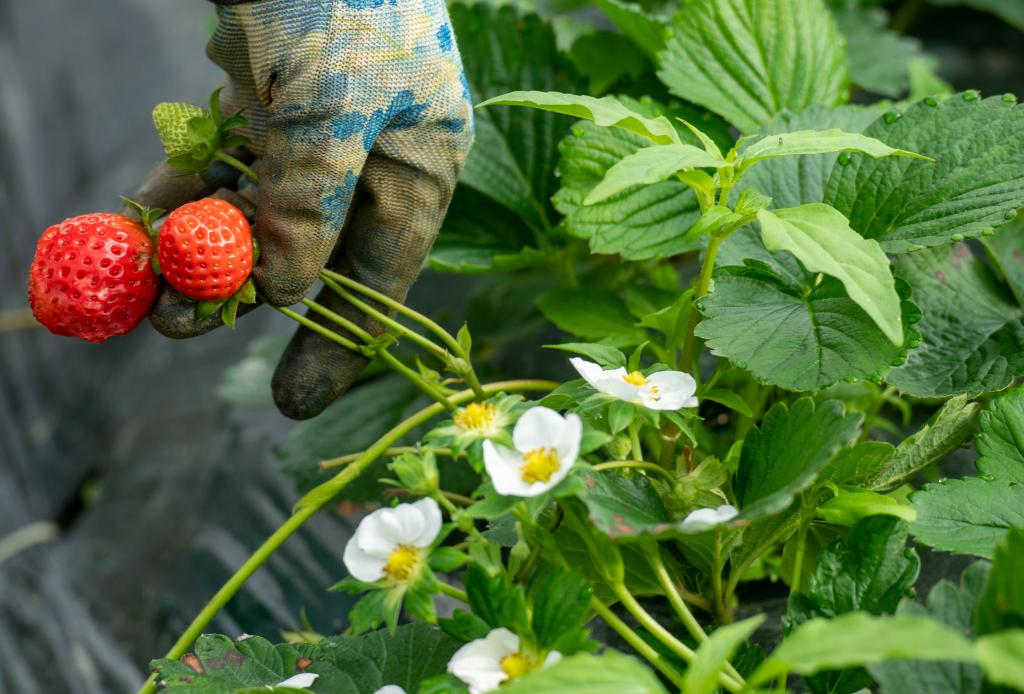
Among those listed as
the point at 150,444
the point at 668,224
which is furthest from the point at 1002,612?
the point at 150,444

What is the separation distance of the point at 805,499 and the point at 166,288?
1.32 feet

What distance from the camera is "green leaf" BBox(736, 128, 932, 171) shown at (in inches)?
21.4

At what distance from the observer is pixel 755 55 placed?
2.84 feet

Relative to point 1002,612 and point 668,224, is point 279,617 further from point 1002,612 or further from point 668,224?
point 1002,612

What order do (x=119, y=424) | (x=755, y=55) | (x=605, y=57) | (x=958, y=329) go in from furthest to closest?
(x=119, y=424) < (x=605, y=57) < (x=755, y=55) < (x=958, y=329)

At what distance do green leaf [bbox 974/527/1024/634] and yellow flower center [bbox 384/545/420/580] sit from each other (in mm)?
246

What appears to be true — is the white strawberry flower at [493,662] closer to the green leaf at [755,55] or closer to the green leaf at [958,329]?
the green leaf at [958,329]

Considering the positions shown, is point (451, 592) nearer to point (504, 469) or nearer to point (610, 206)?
point (504, 469)

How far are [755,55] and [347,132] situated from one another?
16.0 inches

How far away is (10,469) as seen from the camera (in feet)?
5.51

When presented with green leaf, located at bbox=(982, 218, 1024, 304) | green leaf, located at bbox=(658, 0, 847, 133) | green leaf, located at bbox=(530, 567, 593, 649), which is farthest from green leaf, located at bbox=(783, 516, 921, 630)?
green leaf, located at bbox=(658, 0, 847, 133)

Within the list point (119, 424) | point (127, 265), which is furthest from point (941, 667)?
point (119, 424)

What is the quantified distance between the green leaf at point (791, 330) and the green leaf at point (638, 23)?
35 cm

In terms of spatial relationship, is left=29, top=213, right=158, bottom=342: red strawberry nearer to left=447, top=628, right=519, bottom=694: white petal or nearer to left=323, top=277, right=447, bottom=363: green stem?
left=323, top=277, right=447, bottom=363: green stem
